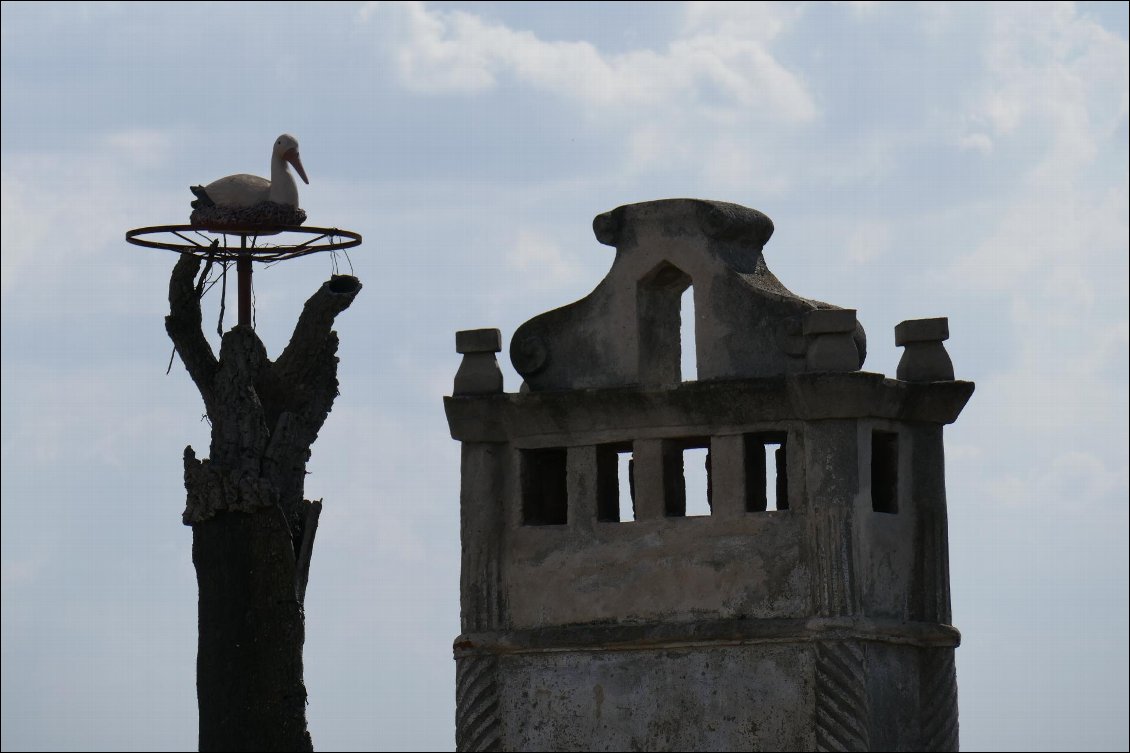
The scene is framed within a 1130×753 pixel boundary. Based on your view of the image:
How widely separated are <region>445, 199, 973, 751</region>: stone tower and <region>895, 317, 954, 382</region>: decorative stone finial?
0.8 inches

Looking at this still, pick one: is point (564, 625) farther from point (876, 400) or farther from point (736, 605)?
point (876, 400)

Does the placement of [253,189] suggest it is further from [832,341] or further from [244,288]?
[832,341]

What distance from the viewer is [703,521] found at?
1881cm

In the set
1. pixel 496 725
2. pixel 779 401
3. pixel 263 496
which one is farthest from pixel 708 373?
pixel 263 496

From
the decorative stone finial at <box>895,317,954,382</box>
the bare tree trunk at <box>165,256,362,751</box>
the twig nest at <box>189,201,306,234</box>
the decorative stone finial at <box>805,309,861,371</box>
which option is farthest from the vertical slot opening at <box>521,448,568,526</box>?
the twig nest at <box>189,201,306,234</box>

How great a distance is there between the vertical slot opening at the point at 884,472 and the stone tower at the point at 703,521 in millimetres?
17

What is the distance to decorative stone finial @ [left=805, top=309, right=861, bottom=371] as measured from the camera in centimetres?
1834

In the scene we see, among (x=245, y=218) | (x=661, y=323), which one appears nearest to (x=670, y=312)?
(x=661, y=323)

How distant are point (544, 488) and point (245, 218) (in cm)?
523

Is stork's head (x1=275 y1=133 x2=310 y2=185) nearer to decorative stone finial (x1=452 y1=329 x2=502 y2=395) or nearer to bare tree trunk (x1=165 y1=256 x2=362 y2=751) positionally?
bare tree trunk (x1=165 y1=256 x2=362 y2=751)

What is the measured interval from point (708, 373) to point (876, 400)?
1293 millimetres

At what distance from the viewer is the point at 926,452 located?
19188 millimetres

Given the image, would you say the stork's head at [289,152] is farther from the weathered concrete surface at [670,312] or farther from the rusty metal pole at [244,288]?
the weathered concrete surface at [670,312]

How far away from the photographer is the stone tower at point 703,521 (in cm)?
1831
